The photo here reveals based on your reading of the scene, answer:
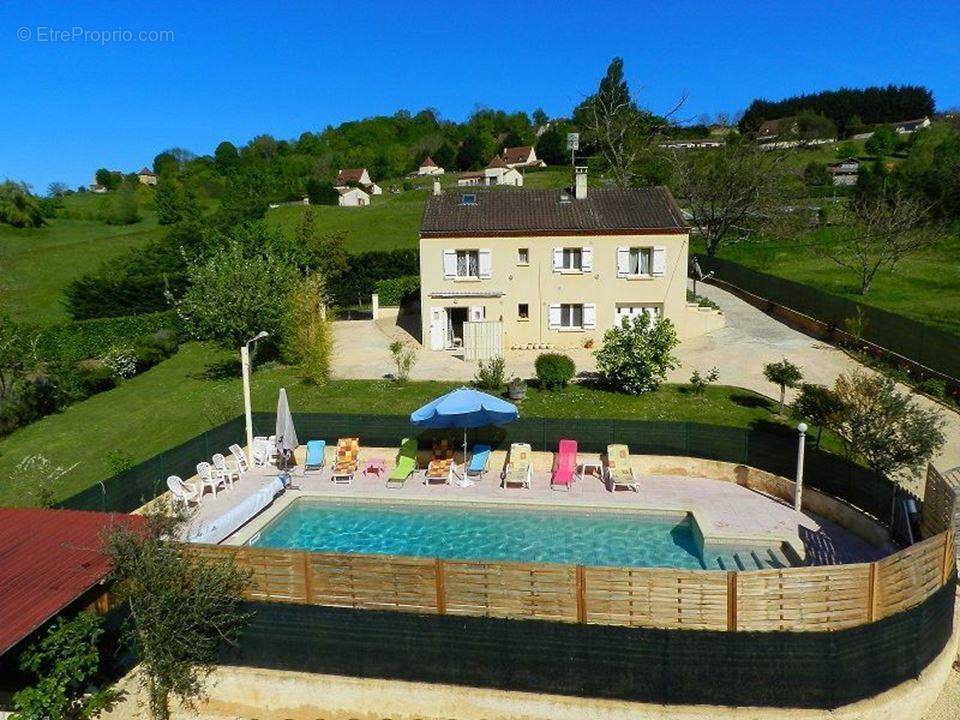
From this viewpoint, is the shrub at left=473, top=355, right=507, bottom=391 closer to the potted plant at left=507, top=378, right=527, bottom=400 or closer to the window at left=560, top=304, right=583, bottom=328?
the potted plant at left=507, top=378, right=527, bottom=400

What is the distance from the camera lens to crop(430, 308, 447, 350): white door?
3131cm

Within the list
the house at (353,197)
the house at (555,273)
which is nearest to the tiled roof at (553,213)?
the house at (555,273)

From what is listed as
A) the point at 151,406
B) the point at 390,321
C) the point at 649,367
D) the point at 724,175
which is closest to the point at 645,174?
the point at 724,175

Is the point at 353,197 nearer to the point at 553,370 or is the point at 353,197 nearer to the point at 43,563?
the point at 553,370

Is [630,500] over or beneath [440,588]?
beneath

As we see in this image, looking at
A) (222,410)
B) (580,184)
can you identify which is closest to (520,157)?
(580,184)

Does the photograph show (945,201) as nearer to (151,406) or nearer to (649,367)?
(649,367)

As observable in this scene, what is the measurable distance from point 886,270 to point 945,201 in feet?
62.5

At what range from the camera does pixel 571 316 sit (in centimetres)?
3162

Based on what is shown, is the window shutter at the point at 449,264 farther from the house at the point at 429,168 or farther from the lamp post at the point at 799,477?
the house at the point at 429,168

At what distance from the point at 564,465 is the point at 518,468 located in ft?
4.06

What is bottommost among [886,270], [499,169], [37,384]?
[37,384]

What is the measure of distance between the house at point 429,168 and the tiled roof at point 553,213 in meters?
87.5

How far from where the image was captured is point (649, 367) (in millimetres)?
22719
